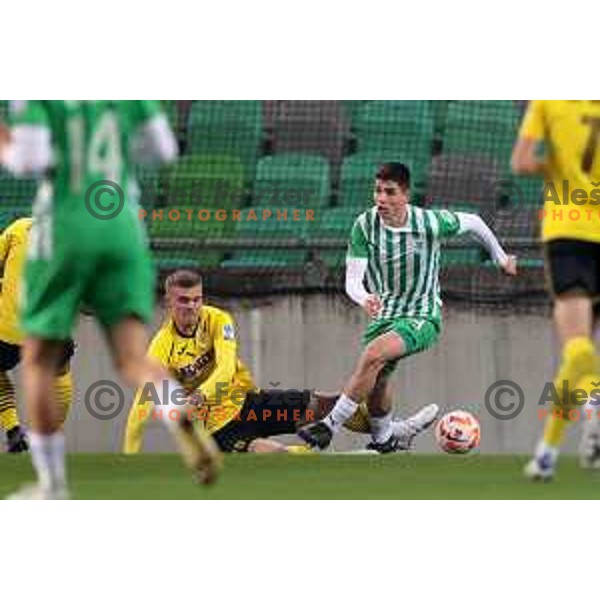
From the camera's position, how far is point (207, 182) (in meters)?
16.3

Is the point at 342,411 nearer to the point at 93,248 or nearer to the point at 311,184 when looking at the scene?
the point at 311,184

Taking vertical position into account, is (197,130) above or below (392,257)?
above

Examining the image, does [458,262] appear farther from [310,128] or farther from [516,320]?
[310,128]

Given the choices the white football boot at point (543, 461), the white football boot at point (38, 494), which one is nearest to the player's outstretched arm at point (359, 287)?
the white football boot at point (543, 461)

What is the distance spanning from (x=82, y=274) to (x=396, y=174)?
5.79 metres

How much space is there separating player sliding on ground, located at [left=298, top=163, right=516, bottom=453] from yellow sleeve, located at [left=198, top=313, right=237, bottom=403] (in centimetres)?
67

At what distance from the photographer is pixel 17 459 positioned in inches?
521

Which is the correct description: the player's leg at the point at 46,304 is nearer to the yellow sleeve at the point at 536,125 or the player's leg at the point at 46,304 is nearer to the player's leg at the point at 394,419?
the yellow sleeve at the point at 536,125

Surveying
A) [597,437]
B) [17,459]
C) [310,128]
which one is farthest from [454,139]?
[597,437]

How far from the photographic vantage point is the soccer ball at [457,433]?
14719 millimetres

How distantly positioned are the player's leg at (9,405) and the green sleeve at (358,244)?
2.42 meters

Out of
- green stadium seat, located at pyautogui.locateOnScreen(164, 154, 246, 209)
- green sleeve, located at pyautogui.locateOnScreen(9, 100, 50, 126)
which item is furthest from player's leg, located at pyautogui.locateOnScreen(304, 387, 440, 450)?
green sleeve, located at pyautogui.locateOnScreen(9, 100, 50, 126)

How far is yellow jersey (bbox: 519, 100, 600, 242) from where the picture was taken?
9.70m

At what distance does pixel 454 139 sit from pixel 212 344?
3.53 m
